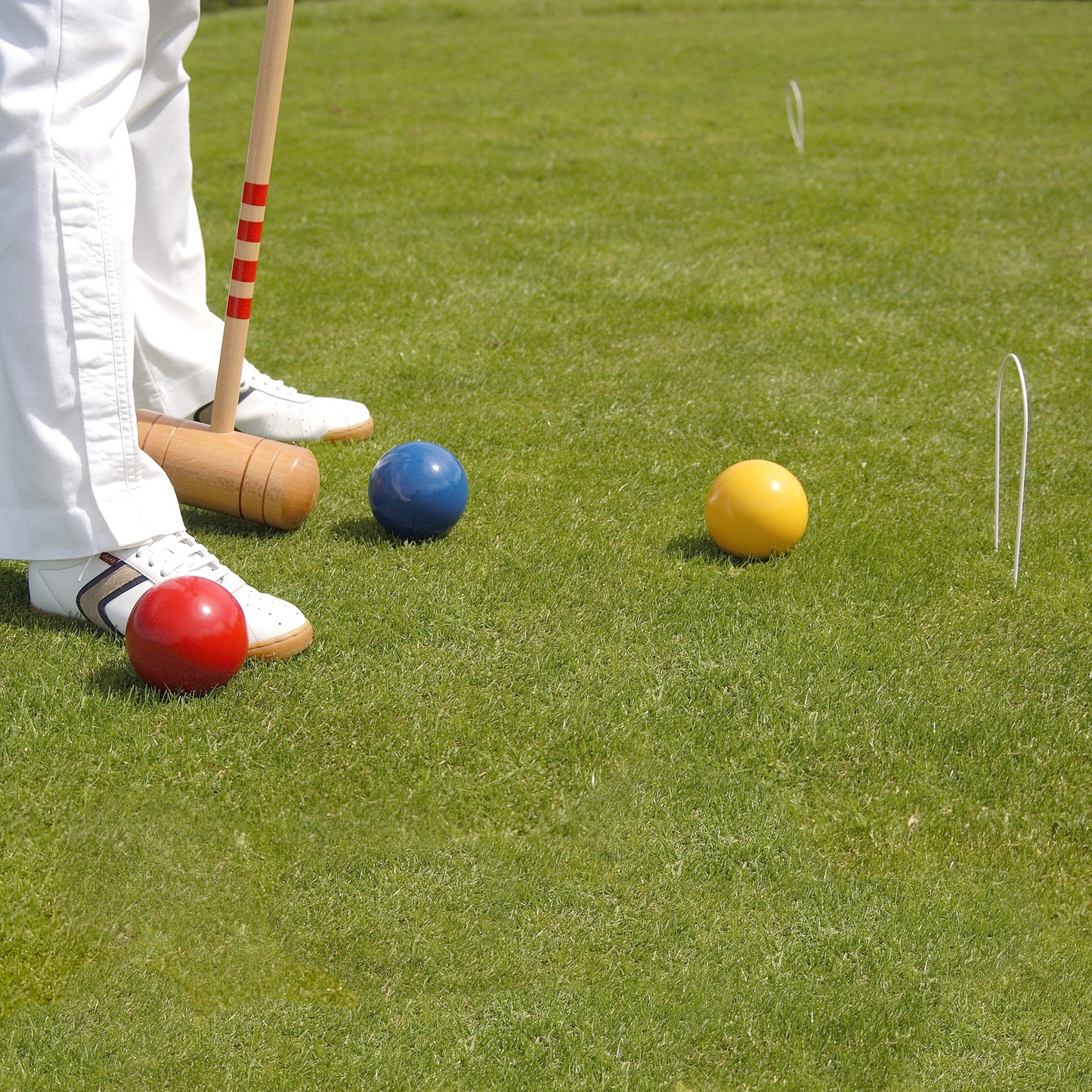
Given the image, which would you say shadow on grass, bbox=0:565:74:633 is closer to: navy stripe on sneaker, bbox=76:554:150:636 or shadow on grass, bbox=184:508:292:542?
navy stripe on sneaker, bbox=76:554:150:636

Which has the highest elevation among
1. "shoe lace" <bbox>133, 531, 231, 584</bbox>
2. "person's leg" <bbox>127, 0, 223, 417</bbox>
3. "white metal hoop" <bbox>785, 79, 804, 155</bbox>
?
"person's leg" <bbox>127, 0, 223, 417</bbox>

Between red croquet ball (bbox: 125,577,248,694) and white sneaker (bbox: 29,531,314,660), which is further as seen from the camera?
white sneaker (bbox: 29,531,314,660)

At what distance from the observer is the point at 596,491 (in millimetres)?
4359

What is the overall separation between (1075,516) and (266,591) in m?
2.81

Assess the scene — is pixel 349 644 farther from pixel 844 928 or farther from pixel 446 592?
pixel 844 928

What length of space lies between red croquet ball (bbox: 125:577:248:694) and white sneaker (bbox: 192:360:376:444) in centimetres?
162

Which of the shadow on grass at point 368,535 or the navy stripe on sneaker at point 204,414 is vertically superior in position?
the navy stripe on sneaker at point 204,414

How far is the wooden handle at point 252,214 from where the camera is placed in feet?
12.0

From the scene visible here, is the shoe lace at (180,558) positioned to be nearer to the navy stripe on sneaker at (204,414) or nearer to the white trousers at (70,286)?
the white trousers at (70,286)

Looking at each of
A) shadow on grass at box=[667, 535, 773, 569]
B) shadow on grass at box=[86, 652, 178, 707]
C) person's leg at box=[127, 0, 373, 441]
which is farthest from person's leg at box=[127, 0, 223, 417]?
shadow on grass at box=[667, 535, 773, 569]

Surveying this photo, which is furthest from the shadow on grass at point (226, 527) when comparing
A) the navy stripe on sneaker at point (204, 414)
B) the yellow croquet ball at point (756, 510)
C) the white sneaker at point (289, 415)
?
the yellow croquet ball at point (756, 510)

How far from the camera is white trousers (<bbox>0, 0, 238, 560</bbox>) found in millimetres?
2955

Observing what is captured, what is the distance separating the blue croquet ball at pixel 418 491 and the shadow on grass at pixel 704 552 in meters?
0.72

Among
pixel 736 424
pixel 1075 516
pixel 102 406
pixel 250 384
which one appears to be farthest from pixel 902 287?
pixel 102 406
